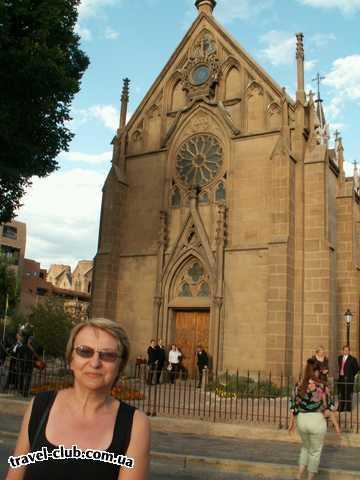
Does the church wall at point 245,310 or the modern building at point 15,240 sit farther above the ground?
the modern building at point 15,240

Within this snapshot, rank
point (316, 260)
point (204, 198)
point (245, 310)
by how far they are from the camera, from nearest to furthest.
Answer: point (316, 260)
point (245, 310)
point (204, 198)

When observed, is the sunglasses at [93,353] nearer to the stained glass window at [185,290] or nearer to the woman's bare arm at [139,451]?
the woman's bare arm at [139,451]

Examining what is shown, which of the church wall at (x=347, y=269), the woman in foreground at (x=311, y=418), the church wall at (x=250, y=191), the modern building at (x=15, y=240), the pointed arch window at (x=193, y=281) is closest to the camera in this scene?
the woman in foreground at (x=311, y=418)

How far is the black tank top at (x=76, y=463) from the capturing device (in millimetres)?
2119

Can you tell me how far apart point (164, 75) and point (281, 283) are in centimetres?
1288

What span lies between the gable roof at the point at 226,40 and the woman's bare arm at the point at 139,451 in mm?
22294

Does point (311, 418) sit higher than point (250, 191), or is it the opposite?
point (250, 191)

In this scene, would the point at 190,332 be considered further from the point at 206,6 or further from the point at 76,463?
the point at 76,463

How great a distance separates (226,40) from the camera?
25297 millimetres

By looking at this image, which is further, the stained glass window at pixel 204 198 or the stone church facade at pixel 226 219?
the stained glass window at pixel 204 198

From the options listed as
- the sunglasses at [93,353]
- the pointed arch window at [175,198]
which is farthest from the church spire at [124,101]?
the sunglasses at [93,353]

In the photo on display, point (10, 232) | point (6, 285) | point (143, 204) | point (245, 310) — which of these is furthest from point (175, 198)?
point (10, 232)

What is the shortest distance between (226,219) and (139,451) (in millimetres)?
21039

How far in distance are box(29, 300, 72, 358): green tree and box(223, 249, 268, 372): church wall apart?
11.7m
